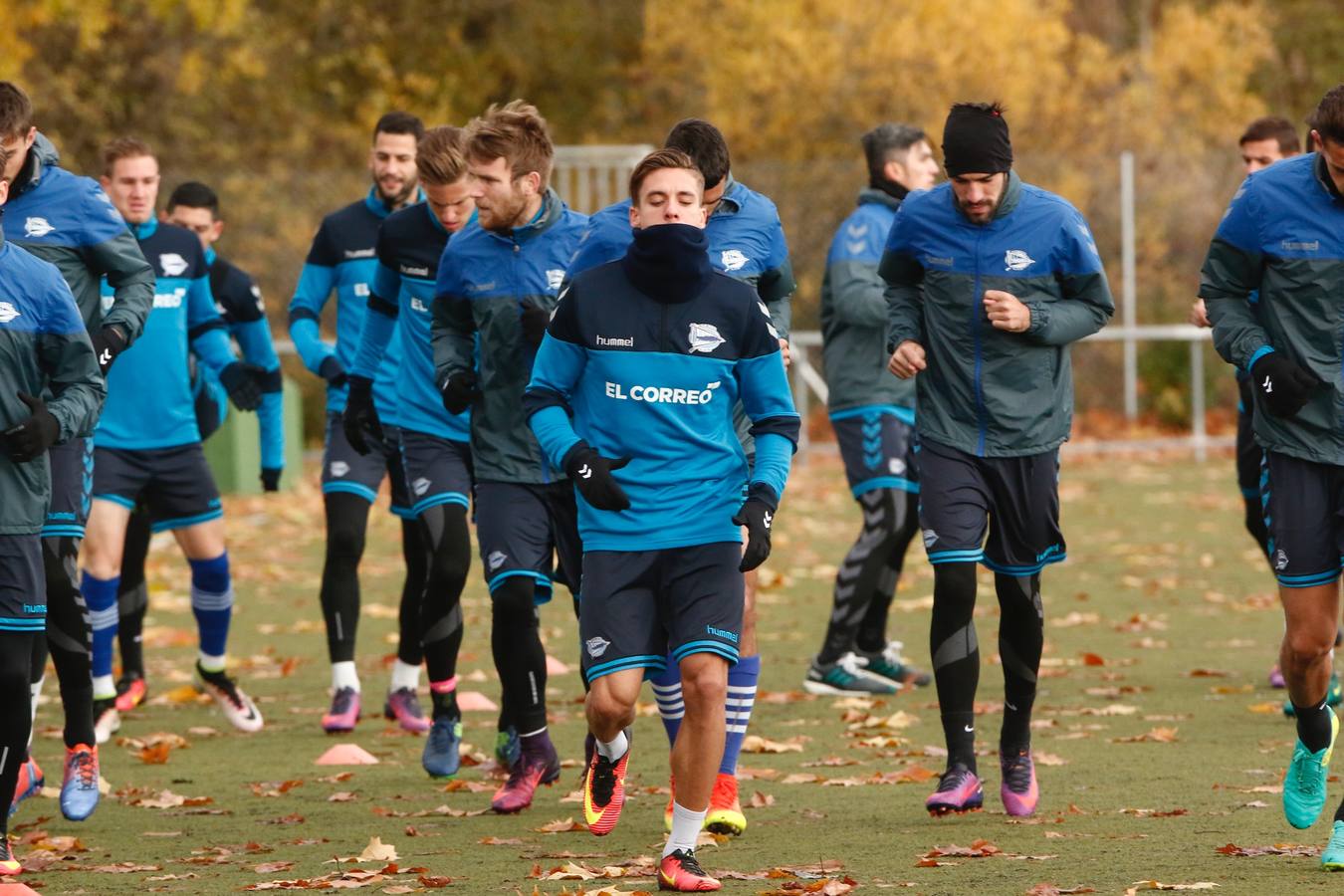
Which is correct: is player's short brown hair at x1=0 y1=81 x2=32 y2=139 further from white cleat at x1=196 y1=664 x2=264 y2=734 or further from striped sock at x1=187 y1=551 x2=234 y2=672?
white cleat at x1=196 y1=664 x2=264 y2=734

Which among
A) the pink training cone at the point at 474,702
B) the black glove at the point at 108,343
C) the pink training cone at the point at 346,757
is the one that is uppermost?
the black glove at the point at 108,343

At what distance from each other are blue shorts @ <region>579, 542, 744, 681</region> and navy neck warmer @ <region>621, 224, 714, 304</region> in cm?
74

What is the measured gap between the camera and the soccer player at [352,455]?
9672 mm

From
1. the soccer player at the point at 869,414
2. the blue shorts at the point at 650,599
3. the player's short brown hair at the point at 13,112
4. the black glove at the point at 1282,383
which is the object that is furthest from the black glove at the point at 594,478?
the soccer player at the point at 869,414

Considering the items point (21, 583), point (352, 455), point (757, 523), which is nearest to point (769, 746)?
point (352, 455)

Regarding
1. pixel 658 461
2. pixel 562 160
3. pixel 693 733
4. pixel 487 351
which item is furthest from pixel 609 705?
pixel 562 160

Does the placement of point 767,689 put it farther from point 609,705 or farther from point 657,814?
point 609,705

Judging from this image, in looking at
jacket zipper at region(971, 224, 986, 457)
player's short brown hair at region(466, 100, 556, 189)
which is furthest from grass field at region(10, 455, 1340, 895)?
player's short brown hair at region(466, 100, 556, 189)

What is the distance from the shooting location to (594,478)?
628cm

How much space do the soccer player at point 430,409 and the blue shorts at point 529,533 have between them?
710 mm

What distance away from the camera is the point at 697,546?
6465 millimetres

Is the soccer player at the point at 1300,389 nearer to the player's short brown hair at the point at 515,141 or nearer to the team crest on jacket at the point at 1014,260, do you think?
the team crest on jacket at the point at 1014,260

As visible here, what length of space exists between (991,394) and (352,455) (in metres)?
3.36

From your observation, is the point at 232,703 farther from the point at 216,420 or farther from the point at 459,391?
the point at 459,391
